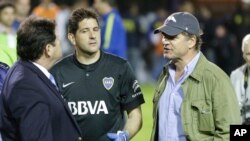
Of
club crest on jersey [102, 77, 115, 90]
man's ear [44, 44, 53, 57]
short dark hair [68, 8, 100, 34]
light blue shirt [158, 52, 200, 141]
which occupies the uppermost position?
short dark hair [68, 8, 100, 34]

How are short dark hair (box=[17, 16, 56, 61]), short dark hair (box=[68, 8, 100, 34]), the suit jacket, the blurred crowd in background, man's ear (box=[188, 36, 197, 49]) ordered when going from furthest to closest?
1. the blurred crowd in background
2. short dark hair (box=[68, 8, 100, 34])
3. man's ear (box=[188, 36, 197, 49])
4. short dark hair (box=[17, 16, 56, 61])
5. the suit jacket

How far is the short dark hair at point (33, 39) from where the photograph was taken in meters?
5.21

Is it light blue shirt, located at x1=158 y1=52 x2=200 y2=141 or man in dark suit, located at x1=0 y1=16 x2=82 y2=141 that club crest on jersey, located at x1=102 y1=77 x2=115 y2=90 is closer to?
light blue shirt, located at x1=158 y1=52 x2=200 y2=141

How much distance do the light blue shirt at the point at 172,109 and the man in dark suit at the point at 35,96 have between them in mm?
696

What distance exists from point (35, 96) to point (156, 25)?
15.2 m

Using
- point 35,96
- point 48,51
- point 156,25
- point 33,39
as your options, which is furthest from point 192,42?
point 156,25

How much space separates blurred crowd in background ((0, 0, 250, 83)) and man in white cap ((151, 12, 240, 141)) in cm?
856

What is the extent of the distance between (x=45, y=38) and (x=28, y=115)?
61 centimetres

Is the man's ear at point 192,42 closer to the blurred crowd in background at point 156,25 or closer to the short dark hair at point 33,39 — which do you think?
the short dark hair at point 33,39

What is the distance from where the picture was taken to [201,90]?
5555mm

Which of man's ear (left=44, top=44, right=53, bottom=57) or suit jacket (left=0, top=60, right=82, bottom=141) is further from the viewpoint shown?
man's ear (left=44, top=44, right=53, bottom=57)

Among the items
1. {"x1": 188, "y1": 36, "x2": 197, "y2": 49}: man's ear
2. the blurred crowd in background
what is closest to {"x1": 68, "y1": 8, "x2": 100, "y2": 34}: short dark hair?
{"x1": 188, "y1": 36, "x2": 197, "y2": 49}: man's ear

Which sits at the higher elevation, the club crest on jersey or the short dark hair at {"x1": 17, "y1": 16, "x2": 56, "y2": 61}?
the short dark hair at {"x1": 17, "y1": 16, "x2": 56, "y2": 61}

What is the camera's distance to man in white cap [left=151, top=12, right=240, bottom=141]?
215 inches
